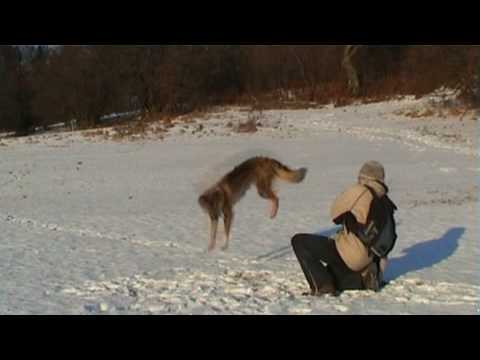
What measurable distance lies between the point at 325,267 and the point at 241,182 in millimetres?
1985

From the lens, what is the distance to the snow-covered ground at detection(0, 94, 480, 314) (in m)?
6.57

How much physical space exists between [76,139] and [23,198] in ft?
55.3

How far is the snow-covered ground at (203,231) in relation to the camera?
21.5ft

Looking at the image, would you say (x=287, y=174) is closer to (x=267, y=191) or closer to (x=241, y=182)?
(x=267, y=191)

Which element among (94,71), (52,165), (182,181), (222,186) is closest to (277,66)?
(94,71)

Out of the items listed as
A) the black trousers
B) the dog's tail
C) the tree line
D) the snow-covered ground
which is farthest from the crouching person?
the tree line

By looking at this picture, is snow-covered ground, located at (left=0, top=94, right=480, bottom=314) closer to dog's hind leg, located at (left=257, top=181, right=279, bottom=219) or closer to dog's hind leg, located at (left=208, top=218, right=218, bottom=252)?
dog's hind leg, located at (left=208, top=218, right=218, bottom=252)

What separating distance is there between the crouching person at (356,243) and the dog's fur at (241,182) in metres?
1.64

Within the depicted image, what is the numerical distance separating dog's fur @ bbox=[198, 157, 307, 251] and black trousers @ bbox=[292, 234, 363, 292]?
5.60ft

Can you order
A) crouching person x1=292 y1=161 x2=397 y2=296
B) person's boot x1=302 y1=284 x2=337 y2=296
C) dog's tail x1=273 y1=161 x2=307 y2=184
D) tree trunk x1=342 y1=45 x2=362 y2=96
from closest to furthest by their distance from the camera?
crouching person x1=292 y1=161 x2=397 y2=296 < person's boot x1=302 y1=284 x2=337 y2=296 < dog's tail x1=273 y1=161 x2=307 y2=184 < tree trunk x1=342 y1=45 x2=362 y2=96

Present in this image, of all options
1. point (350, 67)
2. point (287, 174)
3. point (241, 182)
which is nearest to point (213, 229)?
point (241, 182)

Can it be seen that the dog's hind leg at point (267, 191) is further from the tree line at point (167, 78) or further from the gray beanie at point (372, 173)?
the tree line at point (167, 78)

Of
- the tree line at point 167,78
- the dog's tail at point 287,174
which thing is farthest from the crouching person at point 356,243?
the tree line at point 167,78

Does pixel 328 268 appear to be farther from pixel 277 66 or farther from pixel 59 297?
pixel 277 66
